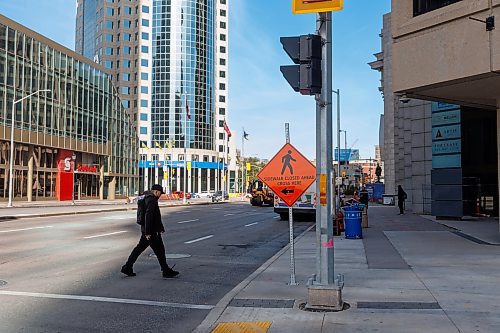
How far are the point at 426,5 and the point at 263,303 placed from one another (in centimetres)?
1149

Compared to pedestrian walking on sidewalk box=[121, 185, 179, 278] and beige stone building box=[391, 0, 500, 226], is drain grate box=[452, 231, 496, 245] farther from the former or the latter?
pedestrian walking on sidewalk box=[121, 185, 179, 278]

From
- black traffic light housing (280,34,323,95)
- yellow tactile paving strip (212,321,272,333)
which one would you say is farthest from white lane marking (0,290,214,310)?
black traffic light housing (280,34,323,95)

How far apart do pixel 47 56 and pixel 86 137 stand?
35.8ft

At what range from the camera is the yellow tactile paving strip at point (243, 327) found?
5.95m

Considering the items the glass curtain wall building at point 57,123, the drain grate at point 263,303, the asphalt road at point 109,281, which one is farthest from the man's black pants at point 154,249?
the glass curtain wall building at point 57,123

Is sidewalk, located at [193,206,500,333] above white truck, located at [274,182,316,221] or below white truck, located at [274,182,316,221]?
below

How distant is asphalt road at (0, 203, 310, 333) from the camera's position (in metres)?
6.59

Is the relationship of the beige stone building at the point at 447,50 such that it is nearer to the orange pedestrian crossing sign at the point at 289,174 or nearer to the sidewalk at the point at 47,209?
the orange pedestrian crossing sign at the point at 289,174

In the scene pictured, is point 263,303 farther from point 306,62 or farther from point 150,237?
point 306,62

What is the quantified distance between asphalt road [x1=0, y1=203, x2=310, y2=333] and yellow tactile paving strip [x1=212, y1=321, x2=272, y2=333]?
50 centimetres

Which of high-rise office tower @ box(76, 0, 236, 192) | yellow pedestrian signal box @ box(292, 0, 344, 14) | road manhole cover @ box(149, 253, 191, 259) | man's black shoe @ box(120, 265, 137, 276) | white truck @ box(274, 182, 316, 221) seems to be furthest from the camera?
high-rise office tower @ box(76, 0, 236, 192)

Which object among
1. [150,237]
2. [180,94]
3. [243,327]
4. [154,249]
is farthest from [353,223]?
[180,94]

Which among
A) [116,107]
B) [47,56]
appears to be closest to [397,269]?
[47,56]

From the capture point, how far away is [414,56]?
48.5 ft
